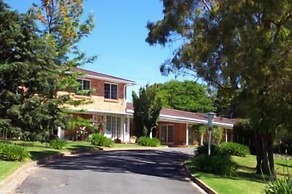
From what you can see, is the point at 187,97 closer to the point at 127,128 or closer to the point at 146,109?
the point at 127,128

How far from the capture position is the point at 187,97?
281ft

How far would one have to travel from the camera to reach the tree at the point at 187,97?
8350 cm

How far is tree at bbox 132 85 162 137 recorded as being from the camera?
156 ft

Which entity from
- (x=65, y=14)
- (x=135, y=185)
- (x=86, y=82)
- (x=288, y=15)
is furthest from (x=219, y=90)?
(x=86, y=82)

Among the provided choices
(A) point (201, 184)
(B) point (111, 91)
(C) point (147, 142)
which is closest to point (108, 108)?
(B) point (111, 91)

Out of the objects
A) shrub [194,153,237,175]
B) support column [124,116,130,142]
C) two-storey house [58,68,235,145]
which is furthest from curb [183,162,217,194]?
support column [124,116,130,142]

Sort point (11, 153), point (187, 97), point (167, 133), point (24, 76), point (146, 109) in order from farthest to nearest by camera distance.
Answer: point (187, 97)
point (167, 133)
point (146, 109)
point (24, 76)
point (11, 153)

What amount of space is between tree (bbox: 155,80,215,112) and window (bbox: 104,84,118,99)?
117ft

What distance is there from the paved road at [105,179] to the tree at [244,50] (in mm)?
4838

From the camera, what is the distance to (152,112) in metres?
48.2

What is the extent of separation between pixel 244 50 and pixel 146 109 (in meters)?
26.5

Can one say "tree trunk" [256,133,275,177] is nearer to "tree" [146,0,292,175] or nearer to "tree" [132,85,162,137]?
"tree" [146,0,292,175]

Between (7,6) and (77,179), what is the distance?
13.8m

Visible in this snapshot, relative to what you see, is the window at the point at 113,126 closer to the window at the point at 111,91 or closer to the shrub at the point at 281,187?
the window at the point at 111,91
